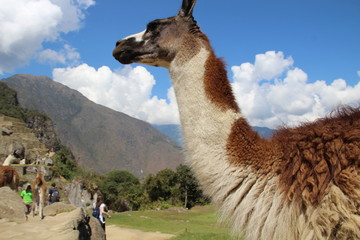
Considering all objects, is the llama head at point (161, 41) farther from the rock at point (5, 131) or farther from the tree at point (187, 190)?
the tree at point (187, 190)

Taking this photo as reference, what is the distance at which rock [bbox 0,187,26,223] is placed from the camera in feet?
22.6

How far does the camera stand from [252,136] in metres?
2.46

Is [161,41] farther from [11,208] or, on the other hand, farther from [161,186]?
[161,186]

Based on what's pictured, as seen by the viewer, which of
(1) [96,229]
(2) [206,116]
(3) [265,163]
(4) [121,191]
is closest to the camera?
(3) [265,163]

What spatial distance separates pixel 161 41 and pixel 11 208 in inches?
Result: 258

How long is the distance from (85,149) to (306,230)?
188 meters

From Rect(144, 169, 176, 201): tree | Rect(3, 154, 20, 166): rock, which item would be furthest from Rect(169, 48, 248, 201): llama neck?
Rect(144, 169, 176, 201): tree

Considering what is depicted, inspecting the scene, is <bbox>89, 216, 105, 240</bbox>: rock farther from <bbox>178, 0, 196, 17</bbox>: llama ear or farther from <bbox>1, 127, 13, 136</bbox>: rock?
<bbox>1, 127, 13, 136</bbox>: rock

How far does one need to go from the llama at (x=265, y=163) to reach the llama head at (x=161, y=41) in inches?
8.3

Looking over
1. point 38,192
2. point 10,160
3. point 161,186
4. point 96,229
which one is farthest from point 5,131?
point 96,229

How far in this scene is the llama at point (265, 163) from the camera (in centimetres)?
197

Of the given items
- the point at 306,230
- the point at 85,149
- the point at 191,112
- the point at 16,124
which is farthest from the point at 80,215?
the point at 85,149

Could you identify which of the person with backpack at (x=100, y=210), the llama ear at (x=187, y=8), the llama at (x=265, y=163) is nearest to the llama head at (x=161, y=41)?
the llama ear at (x=187, y=8)

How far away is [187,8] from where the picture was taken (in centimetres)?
323
